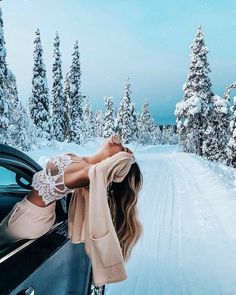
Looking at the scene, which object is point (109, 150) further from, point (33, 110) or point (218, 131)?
point (218, 131)

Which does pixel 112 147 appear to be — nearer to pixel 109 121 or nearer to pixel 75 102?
pixel 75 102

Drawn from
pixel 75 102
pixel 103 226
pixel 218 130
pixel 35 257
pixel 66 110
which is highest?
pixel 75 102

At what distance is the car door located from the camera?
6.14 feet

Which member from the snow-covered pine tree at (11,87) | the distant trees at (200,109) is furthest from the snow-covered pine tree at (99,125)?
the snow-covered pine tree at (11,87)

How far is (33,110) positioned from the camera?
123ft

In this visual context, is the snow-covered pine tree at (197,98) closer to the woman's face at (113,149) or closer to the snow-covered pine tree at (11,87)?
the snow-covered pine tree at (11,87)

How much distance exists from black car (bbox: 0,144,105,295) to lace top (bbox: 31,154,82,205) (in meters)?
0.25

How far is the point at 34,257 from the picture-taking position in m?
2.13

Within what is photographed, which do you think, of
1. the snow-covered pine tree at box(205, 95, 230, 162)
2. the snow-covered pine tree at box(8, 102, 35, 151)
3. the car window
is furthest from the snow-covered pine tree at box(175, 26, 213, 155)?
the car window

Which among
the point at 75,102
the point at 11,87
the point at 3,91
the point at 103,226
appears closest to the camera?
the point at 103,226

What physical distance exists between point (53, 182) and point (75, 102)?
143 feet

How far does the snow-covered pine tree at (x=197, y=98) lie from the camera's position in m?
37.2

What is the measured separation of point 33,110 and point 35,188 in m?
36.3

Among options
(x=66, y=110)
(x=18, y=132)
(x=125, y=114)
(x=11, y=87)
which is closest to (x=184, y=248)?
(x=11, y=87)
